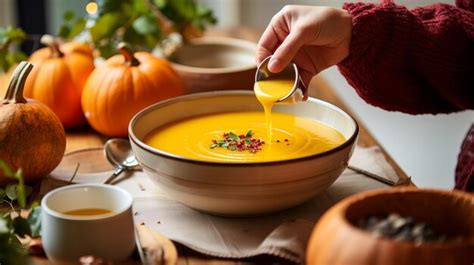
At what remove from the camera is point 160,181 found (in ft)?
3.62

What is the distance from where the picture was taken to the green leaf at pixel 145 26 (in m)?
1.89

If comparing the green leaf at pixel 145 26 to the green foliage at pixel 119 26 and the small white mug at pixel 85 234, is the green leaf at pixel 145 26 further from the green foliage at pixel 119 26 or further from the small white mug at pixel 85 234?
the small white mug at pixel 85 234

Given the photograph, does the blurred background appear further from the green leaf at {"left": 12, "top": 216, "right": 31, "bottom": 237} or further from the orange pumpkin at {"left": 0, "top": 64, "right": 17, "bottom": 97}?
the green leaf at {"left": 12, "top": 216, "right": 31, "bottom": 237}

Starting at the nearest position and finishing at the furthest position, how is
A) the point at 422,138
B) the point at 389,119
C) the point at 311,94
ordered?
the point at 311,94
the point at 422,138
the point at 389,119

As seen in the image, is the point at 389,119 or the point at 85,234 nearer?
the point at 85,234

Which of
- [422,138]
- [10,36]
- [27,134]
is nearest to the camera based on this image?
[27,134]

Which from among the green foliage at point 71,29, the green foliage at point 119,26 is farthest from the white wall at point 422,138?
the green foliage at point 71,29

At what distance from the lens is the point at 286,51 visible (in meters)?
1.24

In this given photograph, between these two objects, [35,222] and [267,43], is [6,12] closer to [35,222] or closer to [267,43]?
[267,43]

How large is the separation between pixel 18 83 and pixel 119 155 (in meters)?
0.24

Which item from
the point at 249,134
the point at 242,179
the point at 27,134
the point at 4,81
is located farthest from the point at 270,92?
the point at 4,81

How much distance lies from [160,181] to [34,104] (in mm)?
331

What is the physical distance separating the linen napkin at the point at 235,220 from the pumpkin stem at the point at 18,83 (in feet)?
0.51

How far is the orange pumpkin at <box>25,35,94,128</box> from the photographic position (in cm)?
155
